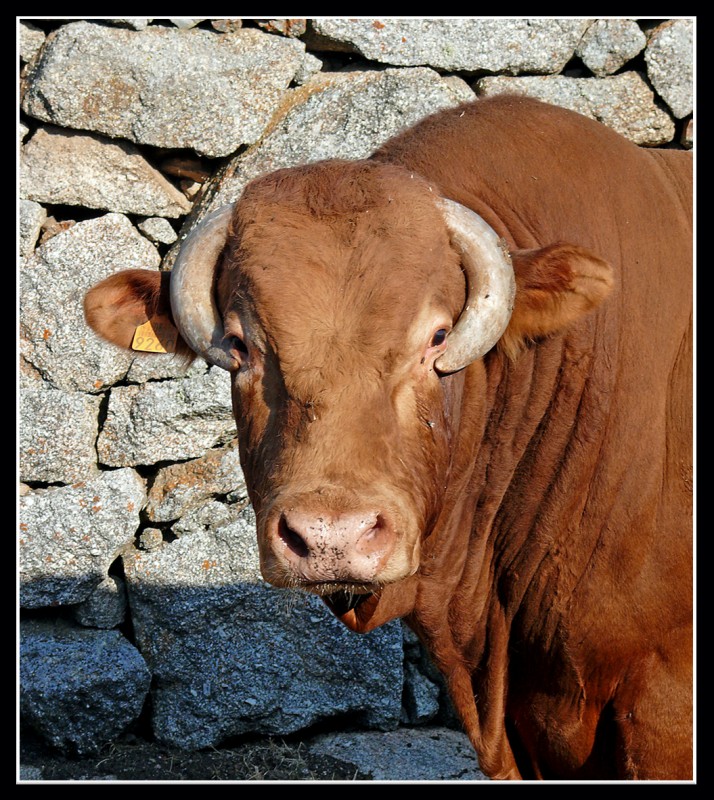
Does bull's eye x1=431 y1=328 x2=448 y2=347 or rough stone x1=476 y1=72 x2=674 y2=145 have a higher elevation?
rough stone x1=476 y1=72 x2=674 y2=145

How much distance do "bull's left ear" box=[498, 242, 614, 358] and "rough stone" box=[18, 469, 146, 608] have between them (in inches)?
141

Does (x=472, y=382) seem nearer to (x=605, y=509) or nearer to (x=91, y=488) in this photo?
(x=605, y=509)

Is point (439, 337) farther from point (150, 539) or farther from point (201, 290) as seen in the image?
point (150, 539)

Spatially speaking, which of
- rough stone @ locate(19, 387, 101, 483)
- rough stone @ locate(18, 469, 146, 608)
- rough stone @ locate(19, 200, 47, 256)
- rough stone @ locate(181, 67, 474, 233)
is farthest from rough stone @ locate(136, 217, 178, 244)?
rough stone @ locate(18, 469, 146, 608)

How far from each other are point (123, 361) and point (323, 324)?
3664 mm

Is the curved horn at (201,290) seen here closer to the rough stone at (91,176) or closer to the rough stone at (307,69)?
the rough stone at (91,176)

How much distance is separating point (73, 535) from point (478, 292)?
12.7 feet

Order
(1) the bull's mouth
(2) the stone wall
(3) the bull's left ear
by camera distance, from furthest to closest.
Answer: (2) the stone wall, (1) the bull's mouth, (3) the bull's left ear

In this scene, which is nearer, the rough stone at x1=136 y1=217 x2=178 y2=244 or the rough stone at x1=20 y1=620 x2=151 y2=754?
the rough stone at x1=20 y1=620 x2=151 y2=754

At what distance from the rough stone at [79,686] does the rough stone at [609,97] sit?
13.7 feet

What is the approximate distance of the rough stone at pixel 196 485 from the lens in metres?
6.33

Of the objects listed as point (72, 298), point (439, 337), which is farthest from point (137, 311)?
point (72, 298)

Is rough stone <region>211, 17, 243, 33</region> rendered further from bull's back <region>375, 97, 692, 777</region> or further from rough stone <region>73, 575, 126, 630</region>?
rough stone <region>73, 575, 126, 630</region>

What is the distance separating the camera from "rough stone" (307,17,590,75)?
639cm
